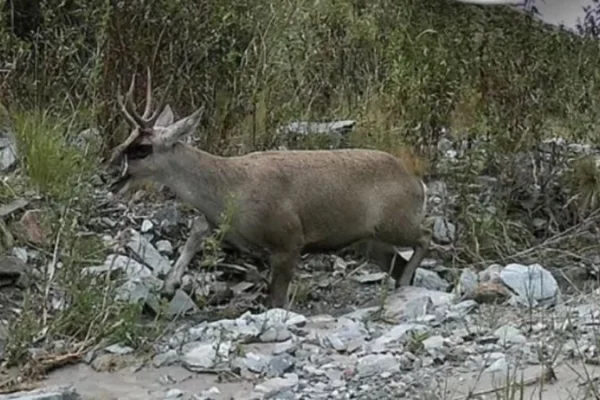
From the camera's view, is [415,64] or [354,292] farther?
[415,64]

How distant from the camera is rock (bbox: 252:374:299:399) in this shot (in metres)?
6.31

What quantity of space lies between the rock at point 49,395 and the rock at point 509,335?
203 cm

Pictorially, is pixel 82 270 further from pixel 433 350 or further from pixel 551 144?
pixel 551 144

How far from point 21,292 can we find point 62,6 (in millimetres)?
3103

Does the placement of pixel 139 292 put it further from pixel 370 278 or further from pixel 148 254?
pixel 370 278

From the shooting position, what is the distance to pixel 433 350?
6.80m

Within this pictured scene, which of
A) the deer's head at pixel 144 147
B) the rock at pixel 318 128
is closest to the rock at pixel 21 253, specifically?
the deer's head at pixel 144 147

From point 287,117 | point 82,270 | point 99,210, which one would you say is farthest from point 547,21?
point 82,270

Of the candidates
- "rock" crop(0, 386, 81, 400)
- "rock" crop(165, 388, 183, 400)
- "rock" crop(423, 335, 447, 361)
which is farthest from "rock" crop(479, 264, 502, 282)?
"rock" crop(0, 386, 81, 400)

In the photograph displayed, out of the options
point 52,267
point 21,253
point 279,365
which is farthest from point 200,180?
point 279,365

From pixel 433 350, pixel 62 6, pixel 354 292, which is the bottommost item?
pixel 354 292

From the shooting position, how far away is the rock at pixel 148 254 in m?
8.66

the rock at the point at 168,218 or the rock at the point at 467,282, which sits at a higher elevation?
the rock at the point at 467,282

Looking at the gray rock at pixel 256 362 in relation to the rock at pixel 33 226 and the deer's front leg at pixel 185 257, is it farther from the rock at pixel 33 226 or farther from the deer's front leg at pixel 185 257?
the rock at pixel 33 226
